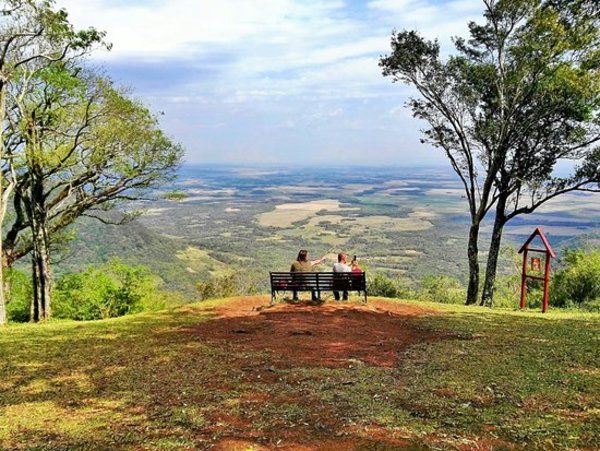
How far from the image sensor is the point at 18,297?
71.1 ft

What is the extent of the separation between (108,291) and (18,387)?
15990mm

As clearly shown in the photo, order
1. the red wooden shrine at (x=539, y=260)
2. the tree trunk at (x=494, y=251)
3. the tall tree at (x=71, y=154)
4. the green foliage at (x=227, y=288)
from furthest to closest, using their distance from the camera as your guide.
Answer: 1. the green foliage at (x=227, y=288)
2. the tree trunk at (x=494, y=251)
3. the tall tree at (x=71, y=154)
4. the red wooden shrine at (x=539, y=260)

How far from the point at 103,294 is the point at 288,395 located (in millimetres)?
17723

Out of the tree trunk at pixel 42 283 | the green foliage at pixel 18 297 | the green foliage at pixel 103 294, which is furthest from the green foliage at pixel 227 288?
the tree trunk at pixel 42 283

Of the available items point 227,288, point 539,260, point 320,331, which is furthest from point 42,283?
point 539,260

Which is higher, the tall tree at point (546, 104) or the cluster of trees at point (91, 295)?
the tall tree at point (546, 104)

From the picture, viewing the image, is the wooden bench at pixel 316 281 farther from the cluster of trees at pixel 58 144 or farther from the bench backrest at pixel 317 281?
the cluster of trees at pixel 58 144

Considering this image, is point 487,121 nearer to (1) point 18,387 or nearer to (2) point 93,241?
(1) point 18,387

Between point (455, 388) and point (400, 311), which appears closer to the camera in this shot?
point (455, 388)

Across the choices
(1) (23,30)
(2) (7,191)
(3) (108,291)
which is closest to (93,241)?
(3) (108,291)

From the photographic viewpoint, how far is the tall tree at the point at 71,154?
16141 millimetres

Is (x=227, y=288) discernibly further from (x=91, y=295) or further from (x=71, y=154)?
(x=71, y=154)

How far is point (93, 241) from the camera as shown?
200ft

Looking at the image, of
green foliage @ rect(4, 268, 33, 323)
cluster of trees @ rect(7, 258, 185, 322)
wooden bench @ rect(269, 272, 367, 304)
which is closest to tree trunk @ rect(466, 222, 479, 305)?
wooden bench @ rect(269, 272, 367, 304)
